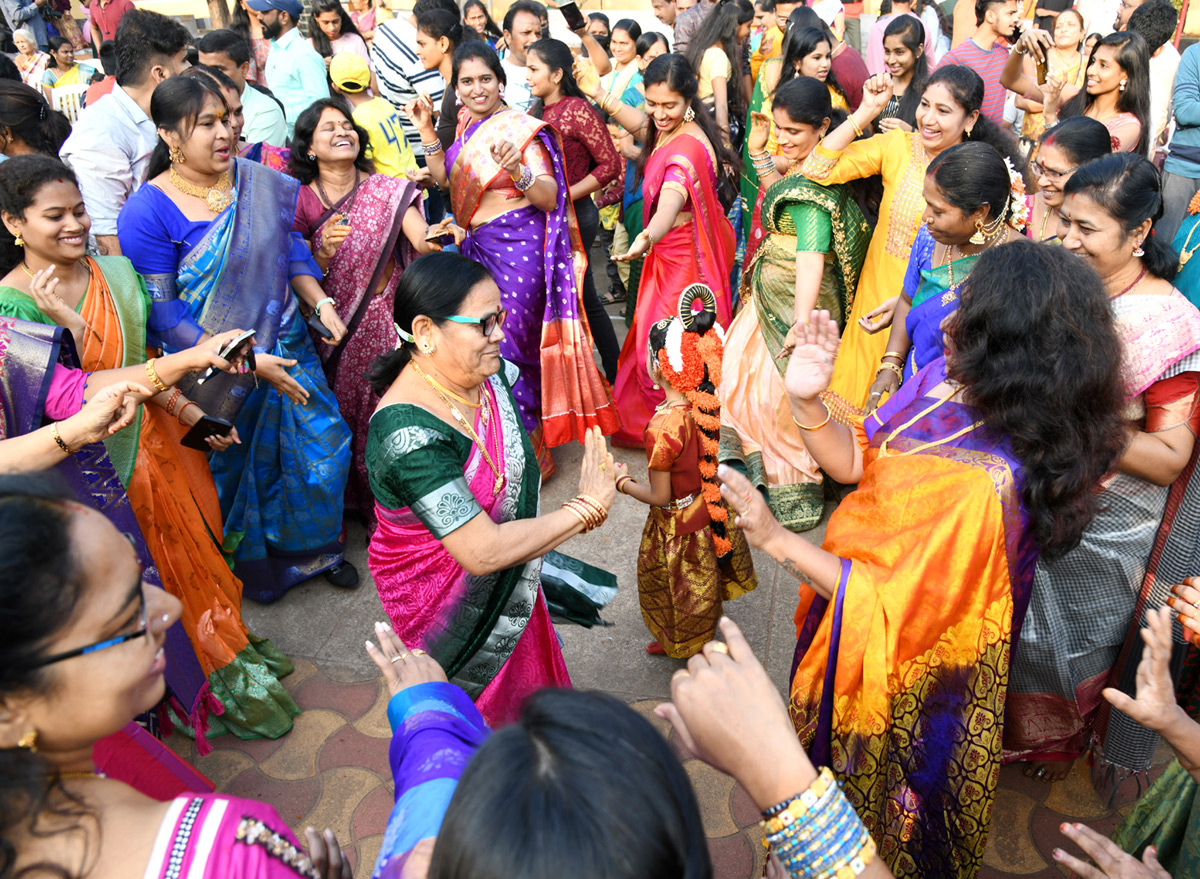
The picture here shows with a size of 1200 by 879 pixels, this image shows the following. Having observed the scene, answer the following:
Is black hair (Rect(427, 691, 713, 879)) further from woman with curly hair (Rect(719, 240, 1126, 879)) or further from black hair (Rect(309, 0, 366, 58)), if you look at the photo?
black hair (Rect(309, 0, 366, 58))

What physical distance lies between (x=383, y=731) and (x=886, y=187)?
285 centimetres

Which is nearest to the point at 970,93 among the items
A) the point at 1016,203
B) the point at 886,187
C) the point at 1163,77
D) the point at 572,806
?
the point at 886,187

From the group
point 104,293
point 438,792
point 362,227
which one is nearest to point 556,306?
point 362,227

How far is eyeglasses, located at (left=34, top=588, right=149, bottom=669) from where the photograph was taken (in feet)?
3.08

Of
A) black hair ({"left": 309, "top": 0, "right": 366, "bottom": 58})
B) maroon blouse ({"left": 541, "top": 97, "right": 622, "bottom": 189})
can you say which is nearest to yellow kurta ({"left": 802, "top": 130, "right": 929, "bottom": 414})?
maroon blouse ({"left": 541, "top": 97, "right": 622, "bottom": 189})

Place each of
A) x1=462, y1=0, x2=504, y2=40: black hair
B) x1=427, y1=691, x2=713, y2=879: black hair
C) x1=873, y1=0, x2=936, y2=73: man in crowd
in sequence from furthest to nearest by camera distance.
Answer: x1=462, y1=0, x2=504, y2=40: black hair
x1=873, y1=0, x2=936, y2=73: man in crowd
x1=427, y1=691, x2=713, y2=879: black hair

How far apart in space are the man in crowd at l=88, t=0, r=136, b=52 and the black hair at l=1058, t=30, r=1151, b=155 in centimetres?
766

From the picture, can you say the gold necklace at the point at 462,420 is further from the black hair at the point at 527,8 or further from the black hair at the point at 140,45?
the black hair at the point at 527,8

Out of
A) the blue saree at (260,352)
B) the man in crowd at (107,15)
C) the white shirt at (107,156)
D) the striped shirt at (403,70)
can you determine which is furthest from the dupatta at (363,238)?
the man in crowd at (107,15)

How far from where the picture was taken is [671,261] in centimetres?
407

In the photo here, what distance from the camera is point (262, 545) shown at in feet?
10.6

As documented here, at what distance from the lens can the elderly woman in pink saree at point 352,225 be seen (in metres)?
3.40

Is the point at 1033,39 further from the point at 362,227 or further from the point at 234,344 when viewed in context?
the point at 234,344

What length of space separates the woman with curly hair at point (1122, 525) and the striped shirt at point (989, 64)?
355 centimetres
